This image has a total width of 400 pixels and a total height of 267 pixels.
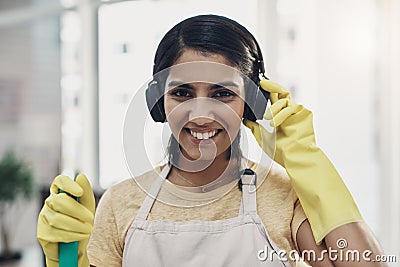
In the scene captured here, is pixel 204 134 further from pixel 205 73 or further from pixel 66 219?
pixel 66 219

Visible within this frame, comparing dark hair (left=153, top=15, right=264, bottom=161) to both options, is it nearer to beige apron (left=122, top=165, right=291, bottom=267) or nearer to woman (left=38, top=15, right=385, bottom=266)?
woman (left=38, top=15, right=385, bottom=266)

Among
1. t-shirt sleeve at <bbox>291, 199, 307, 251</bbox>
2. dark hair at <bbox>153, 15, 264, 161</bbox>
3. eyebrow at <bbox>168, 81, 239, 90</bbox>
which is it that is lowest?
t-shirt sleeve at <bbox>291, 199, 307, 251</bbox>

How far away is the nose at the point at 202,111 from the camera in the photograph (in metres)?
0.75

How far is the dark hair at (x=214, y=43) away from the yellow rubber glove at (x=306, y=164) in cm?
4

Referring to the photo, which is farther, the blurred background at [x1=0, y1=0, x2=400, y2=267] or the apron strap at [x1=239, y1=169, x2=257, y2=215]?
the blurred background at [x1=0, y1=0, x2=400, y2=267]

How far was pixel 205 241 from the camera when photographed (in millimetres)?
783

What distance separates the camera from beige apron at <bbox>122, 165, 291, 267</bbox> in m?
0.77

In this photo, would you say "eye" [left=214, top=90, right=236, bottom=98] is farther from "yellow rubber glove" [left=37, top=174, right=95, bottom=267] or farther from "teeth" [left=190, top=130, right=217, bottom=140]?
"yellow rubber glove" [left=37, top=174, right=95, bottom=267]

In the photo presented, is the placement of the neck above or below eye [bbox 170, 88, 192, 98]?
below

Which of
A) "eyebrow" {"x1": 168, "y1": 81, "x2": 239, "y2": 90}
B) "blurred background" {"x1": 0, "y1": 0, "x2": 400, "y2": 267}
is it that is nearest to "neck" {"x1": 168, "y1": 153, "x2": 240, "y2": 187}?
"eyebrow" {"x1": 168, "y1": 81, "x2": 239, "y2": 90}

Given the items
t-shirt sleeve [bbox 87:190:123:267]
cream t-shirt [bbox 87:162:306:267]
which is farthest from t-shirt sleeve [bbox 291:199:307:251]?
t-shirt sleeve [bbox 87:190:123:267]

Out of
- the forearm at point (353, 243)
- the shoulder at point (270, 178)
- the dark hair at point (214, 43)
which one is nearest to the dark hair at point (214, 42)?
the dark hair at point (214, 43)

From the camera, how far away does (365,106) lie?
2.42 m

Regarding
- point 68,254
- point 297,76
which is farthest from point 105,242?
point 297,76
